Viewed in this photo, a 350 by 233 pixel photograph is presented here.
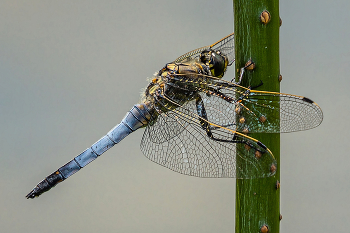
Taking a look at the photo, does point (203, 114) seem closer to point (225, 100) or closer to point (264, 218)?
point (225, 100)

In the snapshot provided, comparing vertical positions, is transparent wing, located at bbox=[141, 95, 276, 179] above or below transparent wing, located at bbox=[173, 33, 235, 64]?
below

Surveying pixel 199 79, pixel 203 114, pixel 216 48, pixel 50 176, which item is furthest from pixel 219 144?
pixel 50 176

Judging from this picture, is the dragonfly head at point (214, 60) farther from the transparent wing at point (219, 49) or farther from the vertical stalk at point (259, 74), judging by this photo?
the vertical stalk at point (259, 74)

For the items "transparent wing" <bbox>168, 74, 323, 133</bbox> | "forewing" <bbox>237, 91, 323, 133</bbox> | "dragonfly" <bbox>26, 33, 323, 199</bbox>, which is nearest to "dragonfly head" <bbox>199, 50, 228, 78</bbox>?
"dragonfly" <bbox>26, 33, 323, 199</bbox>

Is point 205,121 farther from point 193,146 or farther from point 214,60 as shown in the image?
point 214,60

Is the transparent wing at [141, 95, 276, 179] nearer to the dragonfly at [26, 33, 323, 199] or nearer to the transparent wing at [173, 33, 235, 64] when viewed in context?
the dragonfly at [26, 33, 323, 199]

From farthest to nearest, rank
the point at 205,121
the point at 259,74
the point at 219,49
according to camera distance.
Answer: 1. the point at 219,49
2. the point at 205,121
3. the point at 259,74

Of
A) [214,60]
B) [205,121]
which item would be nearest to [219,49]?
[214,60]
